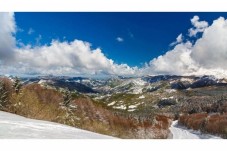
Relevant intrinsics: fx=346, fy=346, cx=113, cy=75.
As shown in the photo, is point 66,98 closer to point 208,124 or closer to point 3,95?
point 3,95

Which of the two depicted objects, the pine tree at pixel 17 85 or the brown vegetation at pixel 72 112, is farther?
the pine tree at pixel 17 85

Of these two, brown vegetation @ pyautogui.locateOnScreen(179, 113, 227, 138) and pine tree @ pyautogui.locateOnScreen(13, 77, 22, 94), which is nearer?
pine tree @ pyautogui.locateOnScreen(13, 77, 22, 94)

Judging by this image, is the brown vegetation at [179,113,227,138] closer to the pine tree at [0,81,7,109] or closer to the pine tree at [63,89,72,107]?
the pine tree at [63,89,72,107]

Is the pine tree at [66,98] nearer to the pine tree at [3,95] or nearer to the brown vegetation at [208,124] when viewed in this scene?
the pine tree at [3,95]

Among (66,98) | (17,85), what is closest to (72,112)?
(66,98)

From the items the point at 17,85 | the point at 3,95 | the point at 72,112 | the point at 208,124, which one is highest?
Answer: the point at 17,85

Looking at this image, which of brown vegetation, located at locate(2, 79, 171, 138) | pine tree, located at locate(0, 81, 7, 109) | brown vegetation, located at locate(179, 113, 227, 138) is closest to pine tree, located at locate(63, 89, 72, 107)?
brown vegetation, located at locate(2, 79, 171, 138)

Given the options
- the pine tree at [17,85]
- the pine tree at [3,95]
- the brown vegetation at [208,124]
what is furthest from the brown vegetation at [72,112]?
the brown vegetation at [208,124]

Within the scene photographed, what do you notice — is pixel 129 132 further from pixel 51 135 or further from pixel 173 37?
pixel 51 135

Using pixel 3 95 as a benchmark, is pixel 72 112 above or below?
below

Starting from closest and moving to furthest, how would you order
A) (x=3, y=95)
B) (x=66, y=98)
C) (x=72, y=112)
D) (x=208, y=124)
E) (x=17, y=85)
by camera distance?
1. (x=3, y=95)
2. (x=17, y=85)
3. (x=66, y=98)
4. (x=72, y=112)
5. (x=208, y=124)

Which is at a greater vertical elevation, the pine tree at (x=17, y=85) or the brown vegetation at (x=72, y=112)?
the pine tree at (x=17, y=85)
